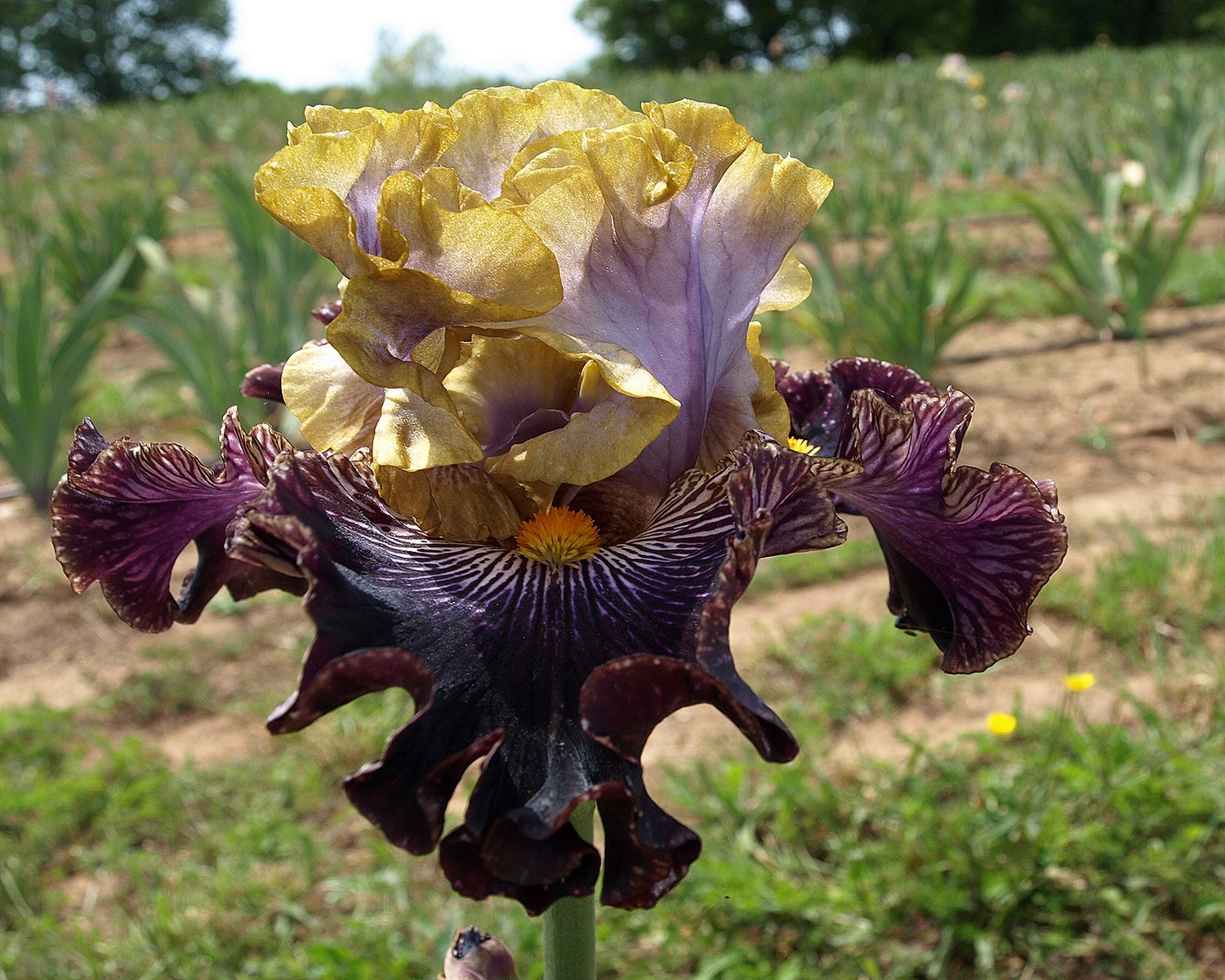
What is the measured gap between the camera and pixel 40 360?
3.28 meters

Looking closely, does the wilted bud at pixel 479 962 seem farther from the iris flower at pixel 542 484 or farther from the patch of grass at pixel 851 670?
the patch of grass at pixel 851 670

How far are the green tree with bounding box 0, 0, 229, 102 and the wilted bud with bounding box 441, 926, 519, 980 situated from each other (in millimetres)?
35078

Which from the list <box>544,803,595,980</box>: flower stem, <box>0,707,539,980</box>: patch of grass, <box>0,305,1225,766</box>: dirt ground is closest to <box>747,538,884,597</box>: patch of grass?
<box>0,305,1225,766</box>: dirt ground

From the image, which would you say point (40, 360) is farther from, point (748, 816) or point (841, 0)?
point (841, 0)

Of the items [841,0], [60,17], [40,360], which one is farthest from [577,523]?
[60,17]

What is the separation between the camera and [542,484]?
83 cm

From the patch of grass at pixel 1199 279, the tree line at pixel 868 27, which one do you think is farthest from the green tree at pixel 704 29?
the patch of grass at pixel 1199 279

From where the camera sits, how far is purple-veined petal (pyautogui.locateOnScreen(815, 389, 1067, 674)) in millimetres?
773

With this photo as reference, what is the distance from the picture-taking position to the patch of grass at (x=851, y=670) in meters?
2.29

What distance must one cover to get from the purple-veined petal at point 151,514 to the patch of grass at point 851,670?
160 centimetres

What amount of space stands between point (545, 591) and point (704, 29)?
114 feet

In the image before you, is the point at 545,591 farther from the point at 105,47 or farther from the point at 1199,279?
the point at 105,47

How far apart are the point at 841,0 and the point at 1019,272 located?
99.2 ft

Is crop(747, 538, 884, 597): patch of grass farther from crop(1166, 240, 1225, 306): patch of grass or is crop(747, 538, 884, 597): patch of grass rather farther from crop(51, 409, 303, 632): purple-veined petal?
crop(1166, 240, 1225, 306): patch of grass
